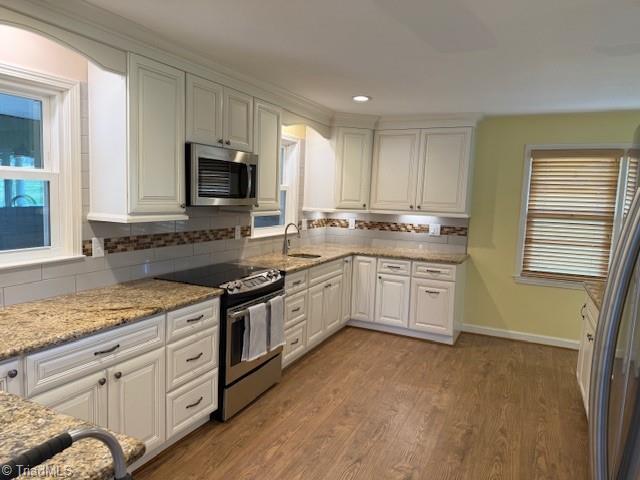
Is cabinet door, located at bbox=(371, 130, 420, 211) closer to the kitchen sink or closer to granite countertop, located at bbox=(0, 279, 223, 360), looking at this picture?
the kitchen sink

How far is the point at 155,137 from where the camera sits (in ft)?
8.26

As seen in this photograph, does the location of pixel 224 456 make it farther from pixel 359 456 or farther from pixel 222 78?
pixel 222 78

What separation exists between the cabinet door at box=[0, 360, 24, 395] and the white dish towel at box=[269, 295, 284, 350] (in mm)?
1599

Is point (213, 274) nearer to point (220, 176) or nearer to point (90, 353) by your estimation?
point (220, 176)

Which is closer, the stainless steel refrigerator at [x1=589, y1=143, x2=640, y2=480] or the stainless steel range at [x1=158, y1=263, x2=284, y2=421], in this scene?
the stainless steel refrigerator at [x1=589, y1=143, x2=640, y2=480]

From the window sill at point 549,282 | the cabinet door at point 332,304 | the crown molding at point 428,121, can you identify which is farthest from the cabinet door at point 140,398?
the window sill at point 549,282

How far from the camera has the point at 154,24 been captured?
7.54 ft

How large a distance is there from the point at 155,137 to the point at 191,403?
1578mm

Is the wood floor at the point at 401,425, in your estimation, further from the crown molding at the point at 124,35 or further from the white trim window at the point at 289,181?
the crown molding at the point at 124,35


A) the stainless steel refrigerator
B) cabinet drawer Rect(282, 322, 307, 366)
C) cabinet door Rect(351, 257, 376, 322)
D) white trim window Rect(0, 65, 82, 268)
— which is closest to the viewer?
the stainless steel refrigerator

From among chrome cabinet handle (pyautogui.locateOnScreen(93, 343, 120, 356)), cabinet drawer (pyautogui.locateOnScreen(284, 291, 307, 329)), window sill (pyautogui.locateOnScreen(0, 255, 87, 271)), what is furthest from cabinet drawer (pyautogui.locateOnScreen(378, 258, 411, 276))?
chrome cabinet handle (pyautogui.locateOnScreen(93, 343, 120, 356))

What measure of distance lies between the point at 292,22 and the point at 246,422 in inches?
94.9

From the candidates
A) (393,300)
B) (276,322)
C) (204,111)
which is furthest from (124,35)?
(393,300)

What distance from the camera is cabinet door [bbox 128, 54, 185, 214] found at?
7.85ft
